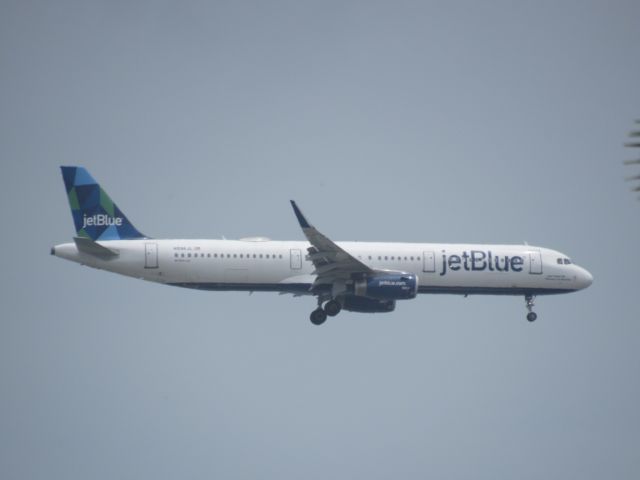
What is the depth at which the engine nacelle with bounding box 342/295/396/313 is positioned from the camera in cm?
4612

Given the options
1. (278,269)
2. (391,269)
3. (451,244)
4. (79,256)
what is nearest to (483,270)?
(451,244)

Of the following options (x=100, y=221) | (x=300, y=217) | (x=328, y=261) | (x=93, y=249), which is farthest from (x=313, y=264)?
(x=100, y=221)

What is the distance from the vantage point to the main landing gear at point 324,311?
44594 millimetres

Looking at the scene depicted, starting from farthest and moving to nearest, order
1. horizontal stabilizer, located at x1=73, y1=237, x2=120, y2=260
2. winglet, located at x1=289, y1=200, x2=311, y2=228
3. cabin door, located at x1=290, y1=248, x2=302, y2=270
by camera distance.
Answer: cabin door, located at x1=290, y1=248, x2=302, y2=270 → horizontal stabilizer, located at x1=73, y1=237, x2=120, y2=260 → winglet, located at x1=289, y1=200, x2=311, y2=228

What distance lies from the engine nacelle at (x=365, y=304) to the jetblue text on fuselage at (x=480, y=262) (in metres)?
3.94

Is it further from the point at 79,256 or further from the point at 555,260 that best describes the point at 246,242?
the point at 555,260

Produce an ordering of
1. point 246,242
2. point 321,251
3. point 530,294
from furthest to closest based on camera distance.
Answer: point 530,294
point 246,242
point 321,251

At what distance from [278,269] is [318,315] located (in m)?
3.55

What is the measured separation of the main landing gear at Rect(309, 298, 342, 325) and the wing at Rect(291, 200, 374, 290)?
1.43 metres

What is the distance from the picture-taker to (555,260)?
48.3m

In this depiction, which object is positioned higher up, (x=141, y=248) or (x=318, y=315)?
(x=141, y=248)

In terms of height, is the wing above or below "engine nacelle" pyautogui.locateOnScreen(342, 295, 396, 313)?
above

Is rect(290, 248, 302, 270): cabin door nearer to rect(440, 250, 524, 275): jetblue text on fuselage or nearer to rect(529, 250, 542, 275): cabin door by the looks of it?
rect(440, 250, 524, 275): jetblue text on fuselage

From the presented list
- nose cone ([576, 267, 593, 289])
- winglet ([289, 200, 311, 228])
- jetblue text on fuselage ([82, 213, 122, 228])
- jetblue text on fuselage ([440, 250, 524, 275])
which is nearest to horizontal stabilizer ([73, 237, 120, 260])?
jetblue text on fuselage ([82, 213, 122, 228])
